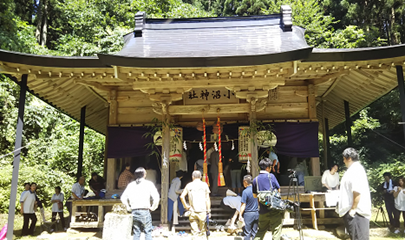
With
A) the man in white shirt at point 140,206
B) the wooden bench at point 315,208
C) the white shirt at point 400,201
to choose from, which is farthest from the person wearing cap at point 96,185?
the white shirt at point 400,201

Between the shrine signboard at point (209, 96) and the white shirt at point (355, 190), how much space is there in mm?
6006

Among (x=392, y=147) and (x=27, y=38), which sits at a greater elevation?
(x=27, y=38)

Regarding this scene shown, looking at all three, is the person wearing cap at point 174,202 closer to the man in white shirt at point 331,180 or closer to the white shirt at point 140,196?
the white shirt at point 140,196

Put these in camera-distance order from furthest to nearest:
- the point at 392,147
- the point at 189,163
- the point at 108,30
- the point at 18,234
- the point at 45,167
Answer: the point at 108,30
the point at 392,147
the point at 45,167
the point at 189,163
the point at 18,234

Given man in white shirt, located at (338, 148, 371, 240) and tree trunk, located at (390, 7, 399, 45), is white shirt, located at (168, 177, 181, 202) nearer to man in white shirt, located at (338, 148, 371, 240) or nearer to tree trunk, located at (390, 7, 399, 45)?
man in white shirt, located at (338, 148, 371, 240)

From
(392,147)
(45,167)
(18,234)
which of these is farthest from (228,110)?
(392,147)

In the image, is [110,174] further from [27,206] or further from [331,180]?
[331,180]

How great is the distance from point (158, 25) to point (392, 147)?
16.2 meters

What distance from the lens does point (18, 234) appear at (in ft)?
30.5

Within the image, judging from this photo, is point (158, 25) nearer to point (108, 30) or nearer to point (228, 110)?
point (228, 110)

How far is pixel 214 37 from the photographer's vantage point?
32.2 feet

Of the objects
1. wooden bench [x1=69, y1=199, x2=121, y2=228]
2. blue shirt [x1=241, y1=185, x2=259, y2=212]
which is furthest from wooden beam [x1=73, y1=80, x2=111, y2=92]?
blue shirt [x1=241, y1=185, x2=259, y2=212]

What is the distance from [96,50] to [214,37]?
13.4 m

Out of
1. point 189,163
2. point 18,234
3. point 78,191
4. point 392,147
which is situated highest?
point 392,147
